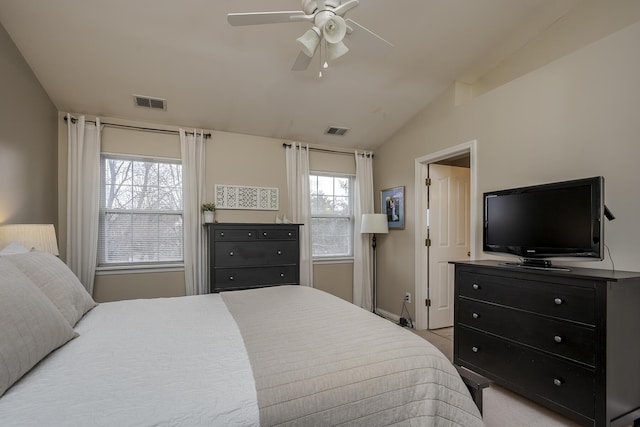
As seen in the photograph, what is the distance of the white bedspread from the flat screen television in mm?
2157

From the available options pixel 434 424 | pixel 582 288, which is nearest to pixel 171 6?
pixel 434 424

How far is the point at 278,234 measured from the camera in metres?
3.64

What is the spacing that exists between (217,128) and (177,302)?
2.46 m

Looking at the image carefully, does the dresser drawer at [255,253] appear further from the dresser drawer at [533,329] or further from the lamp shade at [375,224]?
the dresser drawer at [533,329]

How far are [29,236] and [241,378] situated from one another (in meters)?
2.07

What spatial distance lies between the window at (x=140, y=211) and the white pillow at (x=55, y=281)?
1.94 metres

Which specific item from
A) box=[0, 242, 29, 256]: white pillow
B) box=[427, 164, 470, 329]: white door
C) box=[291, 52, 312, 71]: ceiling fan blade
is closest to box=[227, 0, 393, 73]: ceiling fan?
box=[291, 52, 312, 71]: ceiling fan blade

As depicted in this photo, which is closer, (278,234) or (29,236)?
(29,236)

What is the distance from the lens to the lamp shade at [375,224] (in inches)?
161

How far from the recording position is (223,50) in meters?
2.80

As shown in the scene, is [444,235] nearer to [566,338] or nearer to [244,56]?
[566,338]

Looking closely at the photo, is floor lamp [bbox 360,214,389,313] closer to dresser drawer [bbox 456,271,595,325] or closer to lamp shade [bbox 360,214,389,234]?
lamp shade [bbox 360,214,389,234]

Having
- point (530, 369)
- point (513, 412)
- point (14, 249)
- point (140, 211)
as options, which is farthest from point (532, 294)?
point (140, 211)

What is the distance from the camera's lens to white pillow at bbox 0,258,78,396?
922mm
